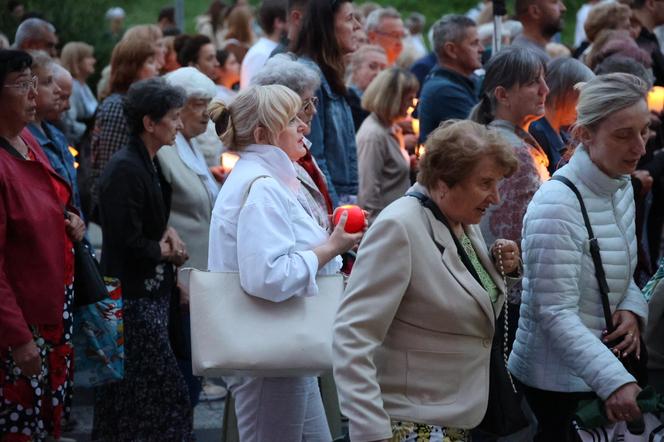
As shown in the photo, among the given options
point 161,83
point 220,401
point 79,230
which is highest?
point 161,83

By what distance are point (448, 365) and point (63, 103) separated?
466 centimetres

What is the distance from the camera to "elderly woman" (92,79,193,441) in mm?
6270

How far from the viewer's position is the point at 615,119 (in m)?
4.52

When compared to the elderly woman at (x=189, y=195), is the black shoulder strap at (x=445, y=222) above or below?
above

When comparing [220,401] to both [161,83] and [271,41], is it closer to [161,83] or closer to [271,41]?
[161,83]

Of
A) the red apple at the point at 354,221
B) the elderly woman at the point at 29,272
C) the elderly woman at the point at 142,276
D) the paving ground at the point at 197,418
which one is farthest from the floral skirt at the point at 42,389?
the paving ground at the point at 197,418

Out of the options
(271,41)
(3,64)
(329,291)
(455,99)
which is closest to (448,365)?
(329,291)

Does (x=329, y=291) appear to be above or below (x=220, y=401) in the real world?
above

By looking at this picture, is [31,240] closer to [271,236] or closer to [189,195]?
[271,236]

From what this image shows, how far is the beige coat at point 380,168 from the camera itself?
8.23 metres

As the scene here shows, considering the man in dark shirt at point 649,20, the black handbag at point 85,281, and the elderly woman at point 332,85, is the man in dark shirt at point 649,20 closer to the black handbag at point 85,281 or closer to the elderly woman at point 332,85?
the elderly woman at point 332,85

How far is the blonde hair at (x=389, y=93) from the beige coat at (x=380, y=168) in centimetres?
12

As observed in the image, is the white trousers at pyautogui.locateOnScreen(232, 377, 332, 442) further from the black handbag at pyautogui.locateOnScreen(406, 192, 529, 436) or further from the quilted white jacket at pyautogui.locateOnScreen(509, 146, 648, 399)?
the black handbag at pyautogui.locateOnScreen(406, 192, 529, 436)

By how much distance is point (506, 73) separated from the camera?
19.4 ft
